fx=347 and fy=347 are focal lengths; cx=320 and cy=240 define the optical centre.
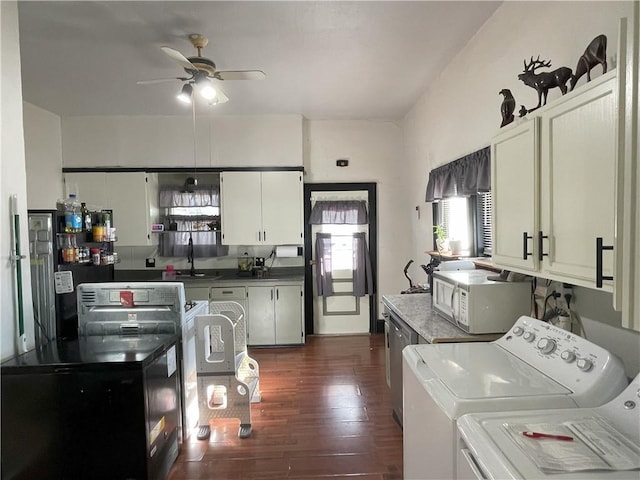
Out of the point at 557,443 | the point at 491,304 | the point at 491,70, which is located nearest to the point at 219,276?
the point at 491,304

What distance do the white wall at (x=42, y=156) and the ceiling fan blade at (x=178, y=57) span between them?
8.94 ft

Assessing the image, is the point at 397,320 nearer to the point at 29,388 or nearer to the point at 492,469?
the point at 492,469

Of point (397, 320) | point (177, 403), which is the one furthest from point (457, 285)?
point (177, 403)

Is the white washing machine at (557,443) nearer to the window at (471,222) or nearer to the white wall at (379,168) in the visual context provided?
the window at (471,222)

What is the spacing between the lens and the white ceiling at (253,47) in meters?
2.39

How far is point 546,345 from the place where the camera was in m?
1.52

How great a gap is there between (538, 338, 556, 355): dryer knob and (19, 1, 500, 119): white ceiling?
2.20m

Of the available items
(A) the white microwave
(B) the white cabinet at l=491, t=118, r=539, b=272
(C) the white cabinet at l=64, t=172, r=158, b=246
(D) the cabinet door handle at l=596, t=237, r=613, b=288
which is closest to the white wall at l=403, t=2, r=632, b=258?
(B) the white cabinet at l=491, t=118, r=539, b=272

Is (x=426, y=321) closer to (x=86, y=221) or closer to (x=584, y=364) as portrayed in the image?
(x=584, y=364)

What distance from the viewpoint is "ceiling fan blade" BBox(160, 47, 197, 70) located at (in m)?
2.36

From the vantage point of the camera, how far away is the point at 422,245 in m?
4.26

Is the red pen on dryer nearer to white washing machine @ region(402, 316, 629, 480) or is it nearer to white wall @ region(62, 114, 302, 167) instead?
white washing machine @ region(402, 316, 629, 480)

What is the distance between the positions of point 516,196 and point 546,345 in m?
0.69

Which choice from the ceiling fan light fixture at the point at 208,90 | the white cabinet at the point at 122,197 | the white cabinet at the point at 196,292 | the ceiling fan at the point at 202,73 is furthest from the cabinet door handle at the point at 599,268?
the white cabinet at the point at 122,197
